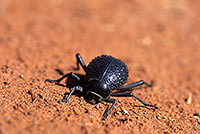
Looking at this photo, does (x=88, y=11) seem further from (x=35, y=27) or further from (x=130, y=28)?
(x=35, y=27)

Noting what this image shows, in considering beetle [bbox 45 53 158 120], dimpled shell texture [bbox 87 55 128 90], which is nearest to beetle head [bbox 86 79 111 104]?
beetle [bbox 45 53 158 120]

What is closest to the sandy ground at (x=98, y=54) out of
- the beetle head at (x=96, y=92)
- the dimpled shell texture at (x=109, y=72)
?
the beetle head at (x=96, y=92)

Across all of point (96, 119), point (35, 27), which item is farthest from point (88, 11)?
point (96, 119)

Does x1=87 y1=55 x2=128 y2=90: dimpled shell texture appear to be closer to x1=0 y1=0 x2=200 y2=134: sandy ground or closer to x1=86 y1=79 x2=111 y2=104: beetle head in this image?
x1=86 y1=79 x2=111 y2=104: beetle head

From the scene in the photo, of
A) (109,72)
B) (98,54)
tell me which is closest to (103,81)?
(109,72)

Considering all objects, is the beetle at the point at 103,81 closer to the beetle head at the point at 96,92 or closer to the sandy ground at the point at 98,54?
the beetle head at the point at 96,92

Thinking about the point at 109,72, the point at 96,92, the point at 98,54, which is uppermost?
the point at 98,54

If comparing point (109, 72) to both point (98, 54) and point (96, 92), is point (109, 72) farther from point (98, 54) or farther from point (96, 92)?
point (98, 54)
